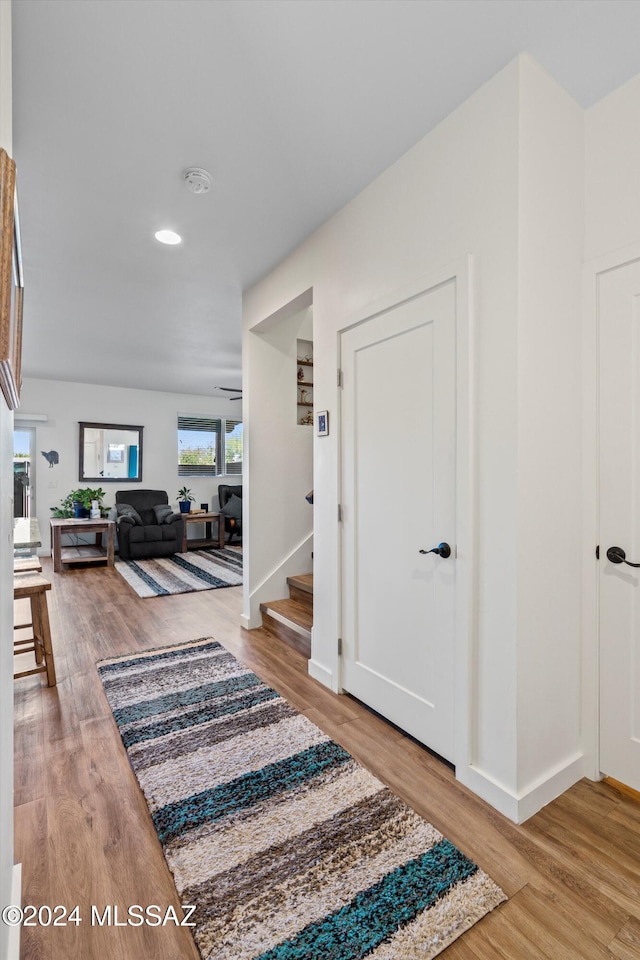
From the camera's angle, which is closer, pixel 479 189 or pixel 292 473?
pixel 479 189

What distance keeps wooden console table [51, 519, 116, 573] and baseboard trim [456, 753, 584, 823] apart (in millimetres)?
5745

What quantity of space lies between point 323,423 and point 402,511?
812mm

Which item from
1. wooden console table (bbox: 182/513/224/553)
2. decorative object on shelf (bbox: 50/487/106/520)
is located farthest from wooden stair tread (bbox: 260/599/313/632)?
decorative object on shelf (bbox: 50/487/106/520)

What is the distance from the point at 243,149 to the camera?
2129 mm

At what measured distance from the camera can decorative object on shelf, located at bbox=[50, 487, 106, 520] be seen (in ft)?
22.5

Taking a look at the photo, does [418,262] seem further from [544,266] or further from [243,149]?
[243,149]

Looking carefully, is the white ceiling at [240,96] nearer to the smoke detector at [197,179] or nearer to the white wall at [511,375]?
the smoke detector at [197,179]

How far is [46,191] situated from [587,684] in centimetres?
348

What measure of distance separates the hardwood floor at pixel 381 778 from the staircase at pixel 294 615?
49 cm

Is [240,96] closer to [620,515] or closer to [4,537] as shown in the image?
[4,537]

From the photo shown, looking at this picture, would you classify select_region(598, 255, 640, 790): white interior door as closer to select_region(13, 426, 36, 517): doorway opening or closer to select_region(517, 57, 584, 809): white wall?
Answer: select_region(517, 57, 584, 809): white wall

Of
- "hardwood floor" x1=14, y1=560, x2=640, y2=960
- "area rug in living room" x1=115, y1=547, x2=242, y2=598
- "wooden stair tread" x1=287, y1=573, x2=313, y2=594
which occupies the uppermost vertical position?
"wooden stair tread" x1=287, y1=573, x2=313, y2=594

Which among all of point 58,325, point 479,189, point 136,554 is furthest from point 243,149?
point 136,554

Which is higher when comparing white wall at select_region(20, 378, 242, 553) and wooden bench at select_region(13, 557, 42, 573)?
white wall at select_region(20, 378, 242, 553)
